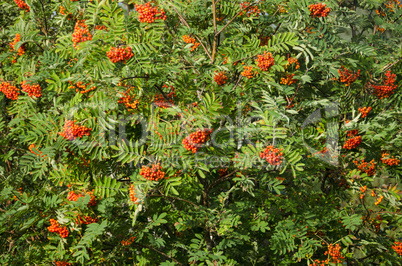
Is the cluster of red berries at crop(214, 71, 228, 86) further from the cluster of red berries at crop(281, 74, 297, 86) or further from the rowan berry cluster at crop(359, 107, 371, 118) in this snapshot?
the rowan berry cluster at crop(359, 107, 371, 118)

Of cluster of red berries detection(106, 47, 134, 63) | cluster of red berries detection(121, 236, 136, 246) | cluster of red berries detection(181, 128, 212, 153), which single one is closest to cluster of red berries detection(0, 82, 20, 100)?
cluster of red berries detection(106, 47, 134, 63)

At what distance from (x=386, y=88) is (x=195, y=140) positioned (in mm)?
2703

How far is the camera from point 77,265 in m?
3.64

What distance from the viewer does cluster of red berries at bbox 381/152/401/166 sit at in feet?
13.1

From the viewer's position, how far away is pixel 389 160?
4.01 m

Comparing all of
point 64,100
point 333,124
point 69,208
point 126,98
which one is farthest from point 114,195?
point 333,124

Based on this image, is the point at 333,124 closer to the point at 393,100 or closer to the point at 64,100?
the point at 393,100

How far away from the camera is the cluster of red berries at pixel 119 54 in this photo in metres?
2.69

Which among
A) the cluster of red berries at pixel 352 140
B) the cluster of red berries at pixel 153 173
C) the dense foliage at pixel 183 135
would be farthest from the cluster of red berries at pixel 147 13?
the cluster of red berries at pixel 352 140

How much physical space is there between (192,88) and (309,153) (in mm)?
1390

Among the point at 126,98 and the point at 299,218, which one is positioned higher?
the point at 126,98

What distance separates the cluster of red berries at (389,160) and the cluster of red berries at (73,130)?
130 inches

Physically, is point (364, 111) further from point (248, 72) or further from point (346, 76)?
point (248, 72)

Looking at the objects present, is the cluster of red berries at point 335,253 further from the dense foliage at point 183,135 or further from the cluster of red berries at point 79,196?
the cluster of red berries at point 79,196
